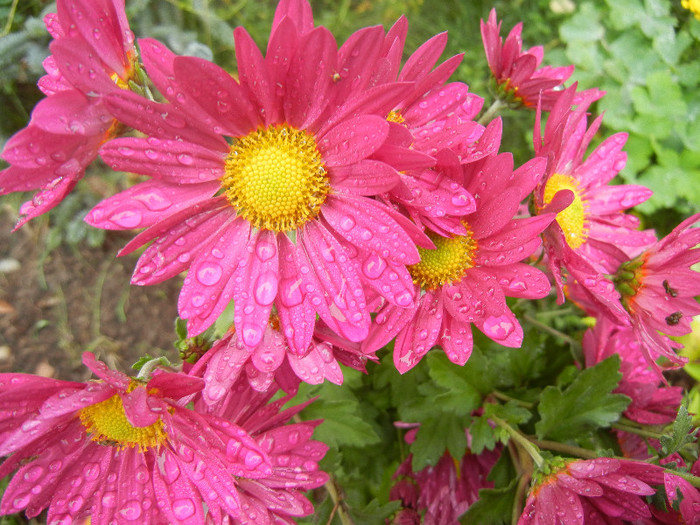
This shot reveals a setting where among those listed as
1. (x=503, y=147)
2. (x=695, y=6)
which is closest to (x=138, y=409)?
(x=503, y=147)

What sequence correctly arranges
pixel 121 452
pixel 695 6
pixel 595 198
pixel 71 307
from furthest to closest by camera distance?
pixel 71 307 → pixel 695 6 → pixel 595 198 → pixel 121 452

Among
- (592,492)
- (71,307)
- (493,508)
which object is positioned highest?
(592,492)

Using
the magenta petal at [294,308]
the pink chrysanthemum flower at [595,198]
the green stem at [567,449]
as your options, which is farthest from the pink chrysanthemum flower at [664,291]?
the magenta petal at [294,308]

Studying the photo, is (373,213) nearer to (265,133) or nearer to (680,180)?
(265,133)

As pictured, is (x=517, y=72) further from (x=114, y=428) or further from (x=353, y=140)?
(x=114, y=428)

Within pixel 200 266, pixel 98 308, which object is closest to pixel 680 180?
pixel 200 266

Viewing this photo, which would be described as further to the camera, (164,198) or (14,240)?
(14,240)

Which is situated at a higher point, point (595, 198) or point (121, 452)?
point (595, 198)
